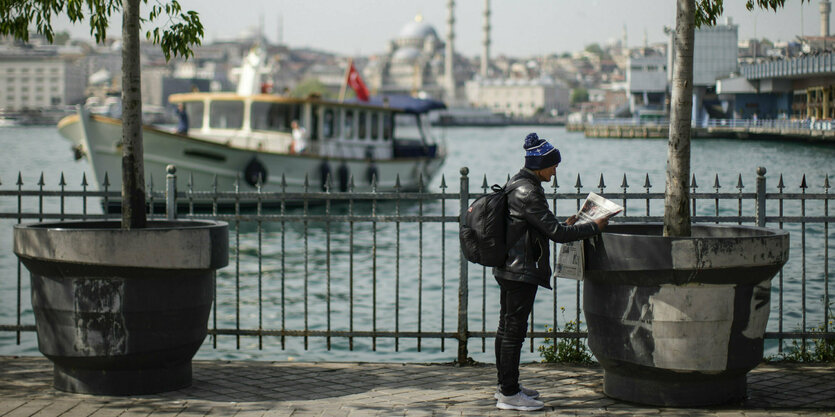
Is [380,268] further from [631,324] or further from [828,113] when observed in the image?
[828,113]

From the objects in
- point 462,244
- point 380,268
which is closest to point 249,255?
point 380,268

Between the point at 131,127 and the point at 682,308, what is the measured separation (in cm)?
326

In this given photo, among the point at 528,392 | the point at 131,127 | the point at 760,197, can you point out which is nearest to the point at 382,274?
the point at 760,197

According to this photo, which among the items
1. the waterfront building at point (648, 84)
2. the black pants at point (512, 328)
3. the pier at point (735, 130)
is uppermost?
the waterfront building at point (648, 84)

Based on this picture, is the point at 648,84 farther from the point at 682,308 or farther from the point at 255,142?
the point at 682,308

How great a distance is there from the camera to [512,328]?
570 cm

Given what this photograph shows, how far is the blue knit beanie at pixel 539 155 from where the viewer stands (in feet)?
18.4

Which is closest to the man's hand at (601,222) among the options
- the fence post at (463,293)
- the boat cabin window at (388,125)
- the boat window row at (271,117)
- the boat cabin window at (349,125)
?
the fence post at (463,293)

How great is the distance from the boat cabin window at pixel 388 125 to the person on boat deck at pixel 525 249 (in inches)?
976

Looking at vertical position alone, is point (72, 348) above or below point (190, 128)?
below

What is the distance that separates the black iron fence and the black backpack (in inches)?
34.9

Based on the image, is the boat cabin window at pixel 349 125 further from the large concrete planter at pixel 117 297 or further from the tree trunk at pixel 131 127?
the large concrete planter at pixel 117 297

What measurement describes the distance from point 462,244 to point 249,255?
14.9 metres

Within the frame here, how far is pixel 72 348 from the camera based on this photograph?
5.83 metres
